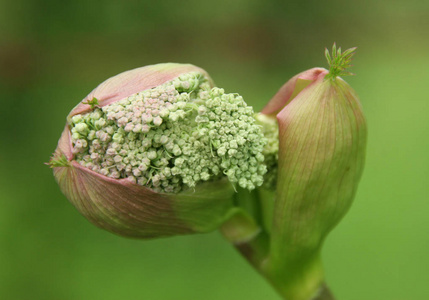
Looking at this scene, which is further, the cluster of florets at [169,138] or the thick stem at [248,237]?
the thick stem at [248,237]

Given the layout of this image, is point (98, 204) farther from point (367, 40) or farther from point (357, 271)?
point (367, 40)

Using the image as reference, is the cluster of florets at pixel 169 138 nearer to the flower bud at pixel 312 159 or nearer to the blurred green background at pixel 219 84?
the flower bud at pixel 312 159

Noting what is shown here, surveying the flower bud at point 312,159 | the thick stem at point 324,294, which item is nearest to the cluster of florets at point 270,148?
the flower bud at point 312,159

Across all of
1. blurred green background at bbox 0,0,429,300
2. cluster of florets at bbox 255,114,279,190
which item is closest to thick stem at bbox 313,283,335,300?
cluster of florets at bbox 255,114,279,190

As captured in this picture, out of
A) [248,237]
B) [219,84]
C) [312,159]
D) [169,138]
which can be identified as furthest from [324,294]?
[219,84]

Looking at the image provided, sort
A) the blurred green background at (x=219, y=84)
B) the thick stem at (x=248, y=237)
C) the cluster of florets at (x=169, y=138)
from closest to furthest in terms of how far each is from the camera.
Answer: the cluster of florets at (x=169, y=138) → the thick stem at (x=248, y=237) → the blurred green background at (x=219, y=84)

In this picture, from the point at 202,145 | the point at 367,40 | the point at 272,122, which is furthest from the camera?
the point at 367,40

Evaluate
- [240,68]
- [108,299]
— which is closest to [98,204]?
[108,299]

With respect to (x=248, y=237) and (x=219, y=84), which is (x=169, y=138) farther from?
(x=219, y=84)
